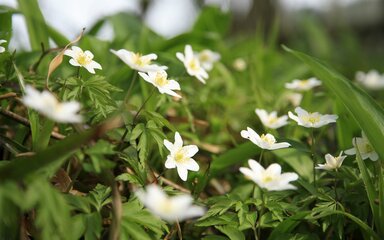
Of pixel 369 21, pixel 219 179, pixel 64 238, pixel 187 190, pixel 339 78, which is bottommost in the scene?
pixel 369 21

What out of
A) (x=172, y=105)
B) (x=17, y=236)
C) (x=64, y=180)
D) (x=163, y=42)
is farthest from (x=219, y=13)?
(x=17, y=236)

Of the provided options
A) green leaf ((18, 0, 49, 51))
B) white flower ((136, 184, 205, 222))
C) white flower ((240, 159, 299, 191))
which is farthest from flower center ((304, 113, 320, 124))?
green leaf ((18, 0, 49, 51))

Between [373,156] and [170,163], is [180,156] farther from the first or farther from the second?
[373,156]

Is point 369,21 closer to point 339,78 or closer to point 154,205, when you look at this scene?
point 339,78

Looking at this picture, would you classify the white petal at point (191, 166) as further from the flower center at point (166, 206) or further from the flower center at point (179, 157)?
the flower center at point (166, 206)

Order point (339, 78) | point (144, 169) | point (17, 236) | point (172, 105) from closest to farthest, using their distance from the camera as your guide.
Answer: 1. point (17, 236)
2. point (144, 169)
3. point (339, 78)
4. point (172, 105)

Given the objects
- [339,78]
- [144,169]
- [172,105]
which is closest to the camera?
Answer: [144,169]

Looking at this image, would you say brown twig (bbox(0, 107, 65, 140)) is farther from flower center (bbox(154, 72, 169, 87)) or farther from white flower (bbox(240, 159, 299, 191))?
white flower (bbox(240, 159, 299, 191))
